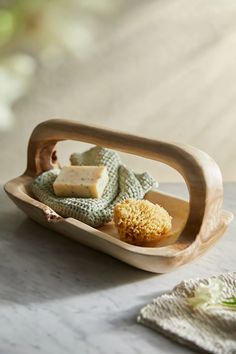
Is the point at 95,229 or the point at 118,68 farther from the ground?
the point at 118,68

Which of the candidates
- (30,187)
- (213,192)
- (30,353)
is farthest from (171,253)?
(30,187)

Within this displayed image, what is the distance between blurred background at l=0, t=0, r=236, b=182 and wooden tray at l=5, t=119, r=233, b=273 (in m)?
0.25

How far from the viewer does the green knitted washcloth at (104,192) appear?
3.03 feet

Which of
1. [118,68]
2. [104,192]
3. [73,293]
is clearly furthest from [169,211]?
[118,68]

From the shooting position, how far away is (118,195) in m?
0.99

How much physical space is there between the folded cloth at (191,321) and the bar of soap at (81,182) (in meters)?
0.25

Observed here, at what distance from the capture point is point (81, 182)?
3.13ft

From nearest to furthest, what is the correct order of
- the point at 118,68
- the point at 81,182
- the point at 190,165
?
the point at 190,165 → the point at 81,182 → the point at 118,68

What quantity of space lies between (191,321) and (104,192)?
1.09ft

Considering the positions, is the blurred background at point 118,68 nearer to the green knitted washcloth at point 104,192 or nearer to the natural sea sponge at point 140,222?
the green knitted washcloth at point 104,192

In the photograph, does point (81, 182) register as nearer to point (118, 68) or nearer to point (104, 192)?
point (104, 192)

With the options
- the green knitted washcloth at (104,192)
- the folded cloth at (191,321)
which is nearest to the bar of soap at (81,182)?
the green knitted washcloth at (104,192)

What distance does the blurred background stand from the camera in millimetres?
1196

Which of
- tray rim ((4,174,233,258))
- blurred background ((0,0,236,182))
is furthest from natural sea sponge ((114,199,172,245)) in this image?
blurred background ((0,0,236,182))
